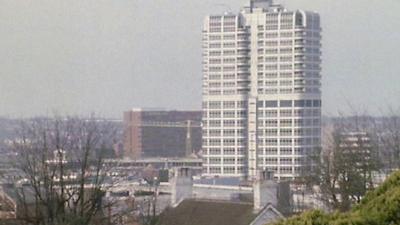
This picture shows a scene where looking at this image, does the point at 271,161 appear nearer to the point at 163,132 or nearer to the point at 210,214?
the point at 163,132

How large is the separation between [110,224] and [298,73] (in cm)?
10025

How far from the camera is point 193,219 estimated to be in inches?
939

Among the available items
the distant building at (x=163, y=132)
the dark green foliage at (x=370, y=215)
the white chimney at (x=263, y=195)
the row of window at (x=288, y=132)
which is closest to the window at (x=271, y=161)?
the row of window at (x=288, y=132)

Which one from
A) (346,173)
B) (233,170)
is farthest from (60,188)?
(233,170)

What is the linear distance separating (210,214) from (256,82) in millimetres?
88836

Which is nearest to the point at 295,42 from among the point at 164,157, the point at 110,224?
the point at 164,157

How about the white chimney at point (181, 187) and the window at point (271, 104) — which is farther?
the window at point (271, 104)

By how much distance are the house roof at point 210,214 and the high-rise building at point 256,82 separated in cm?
8127

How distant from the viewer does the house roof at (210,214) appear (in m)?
23.1

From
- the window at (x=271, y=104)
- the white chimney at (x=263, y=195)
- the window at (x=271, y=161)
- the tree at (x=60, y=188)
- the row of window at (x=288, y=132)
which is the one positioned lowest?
the window at (x=271, y=161)

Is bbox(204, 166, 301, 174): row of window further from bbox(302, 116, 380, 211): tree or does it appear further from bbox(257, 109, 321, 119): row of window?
bbox(302, 116, 380, 211): tree

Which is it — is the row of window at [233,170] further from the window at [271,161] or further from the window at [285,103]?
the window at [285,103]

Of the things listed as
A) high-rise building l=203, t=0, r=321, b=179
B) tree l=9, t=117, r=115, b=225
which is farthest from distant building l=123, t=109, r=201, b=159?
tree l=9, t=117, r=115, b=225

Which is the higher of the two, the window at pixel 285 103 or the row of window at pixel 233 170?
the window at pixel 285 103
